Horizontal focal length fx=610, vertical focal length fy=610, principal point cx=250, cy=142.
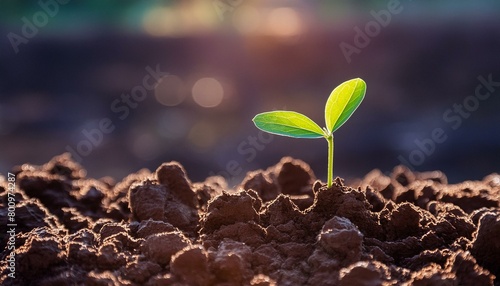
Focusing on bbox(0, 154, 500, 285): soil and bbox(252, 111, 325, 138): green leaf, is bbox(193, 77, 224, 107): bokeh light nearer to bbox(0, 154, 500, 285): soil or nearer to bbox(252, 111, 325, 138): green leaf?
bbox(0, 154, 500, 285): soil

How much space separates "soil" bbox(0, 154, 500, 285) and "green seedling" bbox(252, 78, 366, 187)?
5.5 inches

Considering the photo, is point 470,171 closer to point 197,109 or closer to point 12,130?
point 197,109

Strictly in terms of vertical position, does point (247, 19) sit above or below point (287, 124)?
above

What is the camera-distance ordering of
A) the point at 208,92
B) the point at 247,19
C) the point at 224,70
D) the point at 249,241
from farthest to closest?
the point at 247,19 → the point at 208,92 → the point at 224,70 → the point at 249,241

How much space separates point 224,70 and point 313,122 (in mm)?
4419

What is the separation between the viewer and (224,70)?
18.7ft

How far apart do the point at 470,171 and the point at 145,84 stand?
2976 mm

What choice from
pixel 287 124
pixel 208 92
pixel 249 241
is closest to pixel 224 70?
pixel 208 92

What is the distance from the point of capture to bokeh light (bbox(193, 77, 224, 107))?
5816mm

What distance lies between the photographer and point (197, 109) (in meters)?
5.85

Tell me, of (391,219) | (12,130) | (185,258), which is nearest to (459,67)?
(12,130)

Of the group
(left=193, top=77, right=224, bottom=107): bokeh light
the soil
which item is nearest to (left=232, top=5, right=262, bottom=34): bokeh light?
(left=193, top=77, right=224, bottom=107): bokeh light

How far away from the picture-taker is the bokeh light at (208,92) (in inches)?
229

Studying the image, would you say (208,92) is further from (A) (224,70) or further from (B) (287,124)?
(B) (287,124)
